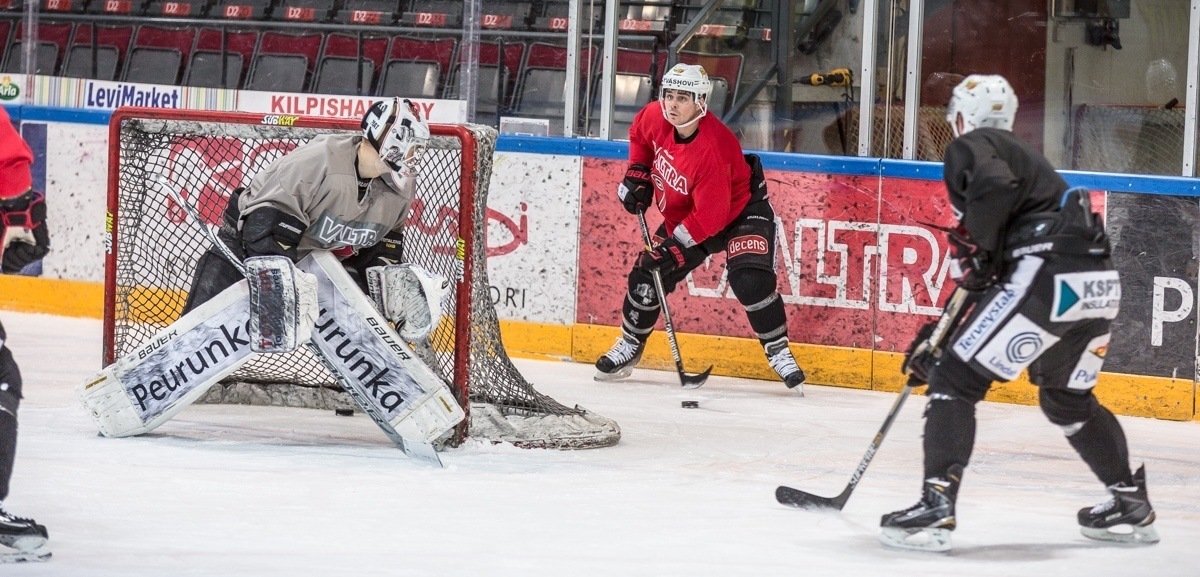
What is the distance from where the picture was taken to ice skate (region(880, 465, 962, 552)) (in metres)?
3.38

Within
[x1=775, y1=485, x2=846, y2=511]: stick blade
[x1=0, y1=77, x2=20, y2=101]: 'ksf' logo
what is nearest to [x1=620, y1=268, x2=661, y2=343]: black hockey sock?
[x1=775, y1=485, x2=846, y2=511]: stick blade

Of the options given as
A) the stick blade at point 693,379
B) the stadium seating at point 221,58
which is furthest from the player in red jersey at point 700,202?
the stadium seating at point 221,58

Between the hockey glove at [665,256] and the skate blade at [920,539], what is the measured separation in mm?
2449

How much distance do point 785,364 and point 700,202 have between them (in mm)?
673

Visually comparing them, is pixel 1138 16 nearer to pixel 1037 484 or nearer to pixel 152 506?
pixel 1037 484

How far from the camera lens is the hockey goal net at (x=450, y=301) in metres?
4.52

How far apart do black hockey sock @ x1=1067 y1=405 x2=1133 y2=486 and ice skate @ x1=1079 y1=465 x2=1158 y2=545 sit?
0.08ft

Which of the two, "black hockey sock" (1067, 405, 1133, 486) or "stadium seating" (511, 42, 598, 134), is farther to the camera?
"stadium seating" (511, 42, 598, 134)

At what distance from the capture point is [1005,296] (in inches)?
133

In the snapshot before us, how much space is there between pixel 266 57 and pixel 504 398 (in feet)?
9.68

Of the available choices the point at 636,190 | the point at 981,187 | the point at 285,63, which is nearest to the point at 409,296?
the point at 636,190

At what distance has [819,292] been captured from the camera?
19.8ft

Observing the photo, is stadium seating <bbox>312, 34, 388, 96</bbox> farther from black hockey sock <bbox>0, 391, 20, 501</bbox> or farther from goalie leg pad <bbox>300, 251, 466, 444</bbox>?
black hockey sock <bbox>0, 391, 20, 501</bbox>

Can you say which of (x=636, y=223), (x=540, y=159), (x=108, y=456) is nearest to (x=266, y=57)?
(x=540, y=159)
